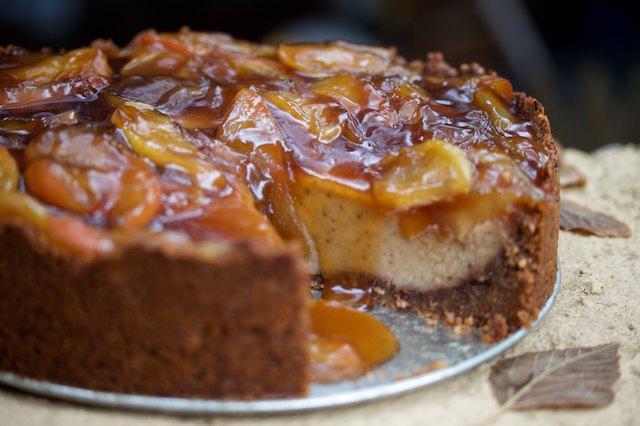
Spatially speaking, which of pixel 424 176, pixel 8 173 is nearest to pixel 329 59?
pixel 424 176

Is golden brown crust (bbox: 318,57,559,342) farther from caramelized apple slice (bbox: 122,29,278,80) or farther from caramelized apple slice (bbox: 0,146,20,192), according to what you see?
caramelized apple slice (bbox: 0,146,20,192)

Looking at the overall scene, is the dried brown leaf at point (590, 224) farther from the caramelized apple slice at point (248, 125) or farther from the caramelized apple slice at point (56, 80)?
the caramelized apple slice at point (56, 80)

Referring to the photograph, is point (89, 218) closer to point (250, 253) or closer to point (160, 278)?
point (160, 278)

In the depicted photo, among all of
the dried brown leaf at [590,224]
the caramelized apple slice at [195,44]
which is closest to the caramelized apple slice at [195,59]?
the caramelized apple slice at [195,44]

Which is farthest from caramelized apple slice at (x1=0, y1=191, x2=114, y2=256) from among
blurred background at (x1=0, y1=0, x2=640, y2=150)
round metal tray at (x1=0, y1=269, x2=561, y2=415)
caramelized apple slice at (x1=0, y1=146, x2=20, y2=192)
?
blurred background at (x1=0, y1=0, x2=640, y2=150)

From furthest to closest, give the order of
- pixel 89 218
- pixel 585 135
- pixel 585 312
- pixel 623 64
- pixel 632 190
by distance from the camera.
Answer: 1. pixel 623 64
2. pixel 585 135
3. pixel 632 190
4. pixel 585 312
5. pixel 89 218

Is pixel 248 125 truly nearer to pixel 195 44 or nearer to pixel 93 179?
pixel 93 179

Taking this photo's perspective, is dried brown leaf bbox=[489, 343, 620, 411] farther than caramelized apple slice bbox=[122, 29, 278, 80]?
No

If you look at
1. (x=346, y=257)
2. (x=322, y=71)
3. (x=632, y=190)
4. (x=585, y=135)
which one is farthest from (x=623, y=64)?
(x=346, y=257)
